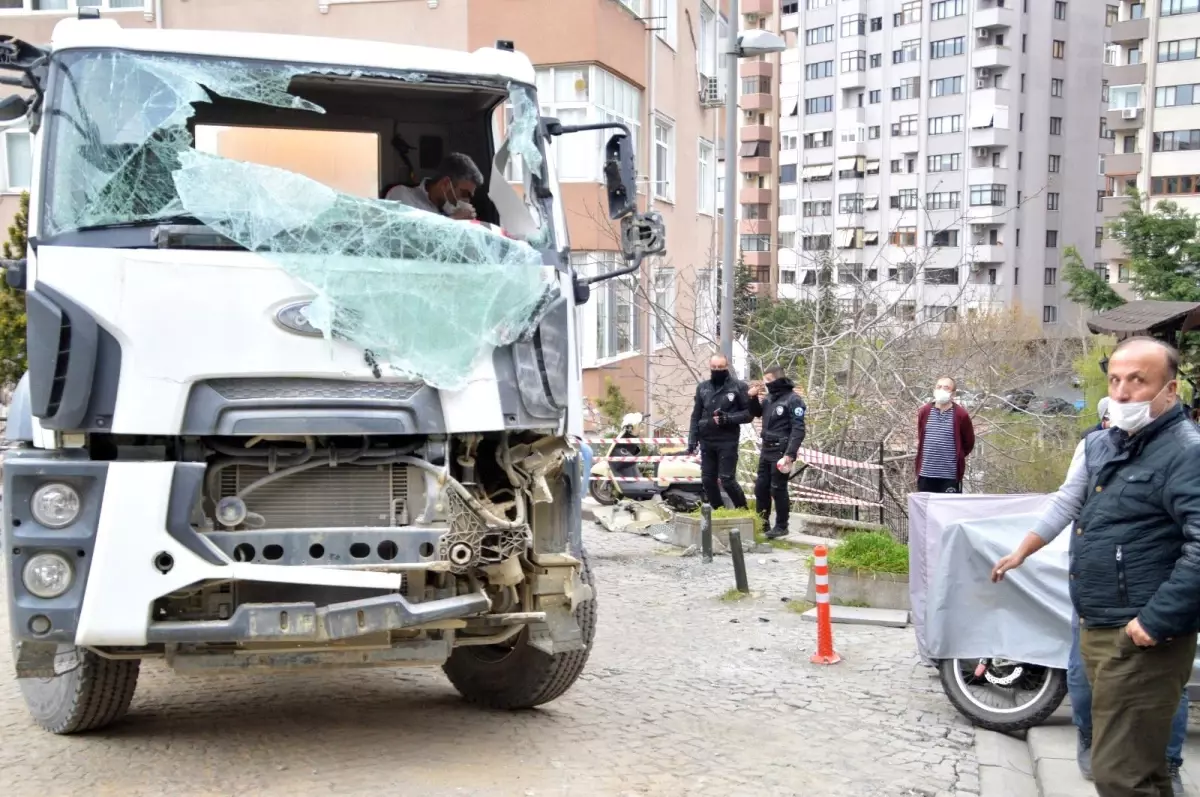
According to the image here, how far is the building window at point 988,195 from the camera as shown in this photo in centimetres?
6850

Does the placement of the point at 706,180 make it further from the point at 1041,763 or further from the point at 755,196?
the point at 755,196

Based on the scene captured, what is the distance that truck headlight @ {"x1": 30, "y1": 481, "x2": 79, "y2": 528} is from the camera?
5.32m

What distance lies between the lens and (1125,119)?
58938 mm

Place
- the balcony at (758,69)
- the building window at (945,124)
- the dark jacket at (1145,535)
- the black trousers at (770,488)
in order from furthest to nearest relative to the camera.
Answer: the balcony at (758,69) < the building window at (945,124) < the black trousers at (770,488) < the dark jacket at (1145,535)

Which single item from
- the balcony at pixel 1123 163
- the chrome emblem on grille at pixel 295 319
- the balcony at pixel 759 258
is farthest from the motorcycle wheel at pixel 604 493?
the balcony at pixel 759 258

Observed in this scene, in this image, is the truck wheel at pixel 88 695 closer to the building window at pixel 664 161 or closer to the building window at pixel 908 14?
the building window at pixel 664 161

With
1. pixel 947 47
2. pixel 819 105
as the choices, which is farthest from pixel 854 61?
pixel 947 47

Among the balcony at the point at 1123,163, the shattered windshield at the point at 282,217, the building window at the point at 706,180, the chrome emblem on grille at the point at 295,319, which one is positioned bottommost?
the chrome emblem on grille at the point at 295,319

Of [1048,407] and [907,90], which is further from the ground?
[907,90]

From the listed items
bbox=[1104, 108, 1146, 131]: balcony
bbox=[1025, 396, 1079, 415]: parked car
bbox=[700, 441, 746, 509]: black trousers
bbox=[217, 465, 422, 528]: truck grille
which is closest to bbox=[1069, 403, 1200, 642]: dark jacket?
bbox=[217, 465, 422, 528]: truck grille

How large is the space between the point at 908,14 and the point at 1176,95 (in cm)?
2196

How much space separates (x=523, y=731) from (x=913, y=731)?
214 centimetres

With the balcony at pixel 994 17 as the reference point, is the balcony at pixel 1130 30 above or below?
below

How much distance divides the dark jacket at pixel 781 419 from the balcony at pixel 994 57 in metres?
60.4
